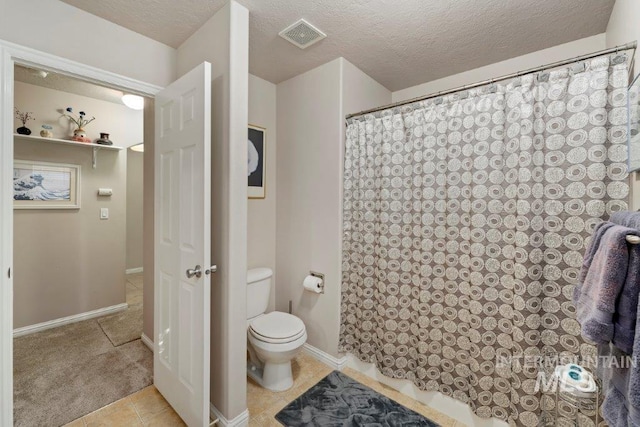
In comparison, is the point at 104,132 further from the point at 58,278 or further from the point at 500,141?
the point at 500,141

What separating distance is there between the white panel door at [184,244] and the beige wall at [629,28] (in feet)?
6.16

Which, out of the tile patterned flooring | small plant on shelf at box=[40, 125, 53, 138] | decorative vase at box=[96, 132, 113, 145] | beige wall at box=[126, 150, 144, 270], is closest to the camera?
the tile patterned flooring

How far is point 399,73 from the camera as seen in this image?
2.33m

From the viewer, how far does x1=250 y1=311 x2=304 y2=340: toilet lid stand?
1.87 metres

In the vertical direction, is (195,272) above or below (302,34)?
below

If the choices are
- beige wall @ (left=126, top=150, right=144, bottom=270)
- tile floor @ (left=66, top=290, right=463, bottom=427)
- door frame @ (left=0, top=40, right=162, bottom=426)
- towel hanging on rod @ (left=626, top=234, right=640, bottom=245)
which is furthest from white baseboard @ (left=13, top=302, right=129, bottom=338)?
towel hanging on rod @ (left=626, top=234, right=640, bottom=245)

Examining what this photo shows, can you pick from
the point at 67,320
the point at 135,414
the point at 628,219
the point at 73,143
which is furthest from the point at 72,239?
the point at 628,219

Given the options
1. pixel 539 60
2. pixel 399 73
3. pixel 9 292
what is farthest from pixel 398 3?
pixel 9 292

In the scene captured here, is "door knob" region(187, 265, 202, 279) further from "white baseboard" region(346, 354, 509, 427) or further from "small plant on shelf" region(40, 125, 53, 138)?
"small plant on shelf" region(40, 125, 53, 138)

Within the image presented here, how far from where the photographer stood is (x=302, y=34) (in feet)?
5.89

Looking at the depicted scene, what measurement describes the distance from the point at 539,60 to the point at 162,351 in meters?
3.24

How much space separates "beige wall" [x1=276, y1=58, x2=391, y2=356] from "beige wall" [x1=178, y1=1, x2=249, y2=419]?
2.60 feet

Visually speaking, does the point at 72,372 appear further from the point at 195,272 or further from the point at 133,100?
the point at 133,100

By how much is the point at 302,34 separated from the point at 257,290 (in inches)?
73.5
